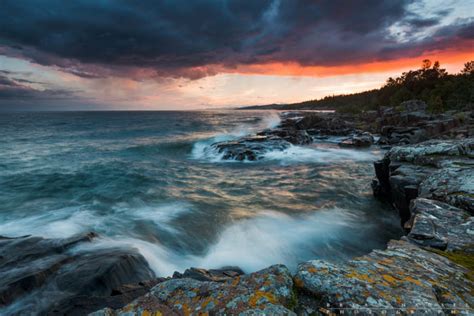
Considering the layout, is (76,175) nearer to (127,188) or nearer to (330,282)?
(127,188)

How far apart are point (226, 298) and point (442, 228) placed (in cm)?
447

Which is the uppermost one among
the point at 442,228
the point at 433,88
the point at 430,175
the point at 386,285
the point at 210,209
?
the point at 433,88

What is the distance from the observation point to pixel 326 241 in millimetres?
8844

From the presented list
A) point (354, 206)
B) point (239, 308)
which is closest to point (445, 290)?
point (239, 308)

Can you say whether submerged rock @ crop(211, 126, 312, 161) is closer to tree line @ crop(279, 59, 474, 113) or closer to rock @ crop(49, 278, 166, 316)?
rock @ crop(49, 278, 166, 316)

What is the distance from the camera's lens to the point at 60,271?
6.15m

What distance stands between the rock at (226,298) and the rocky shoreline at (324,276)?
0.01m

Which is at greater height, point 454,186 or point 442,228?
point 454,186

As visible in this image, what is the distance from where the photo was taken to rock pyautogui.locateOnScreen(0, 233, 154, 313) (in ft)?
17.6

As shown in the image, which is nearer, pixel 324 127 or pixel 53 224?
pixel 53 224

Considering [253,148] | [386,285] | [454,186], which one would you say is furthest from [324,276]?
[253,148]

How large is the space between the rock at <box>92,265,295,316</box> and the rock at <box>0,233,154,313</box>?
350 cm

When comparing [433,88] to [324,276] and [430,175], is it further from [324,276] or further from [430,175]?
[324,276]

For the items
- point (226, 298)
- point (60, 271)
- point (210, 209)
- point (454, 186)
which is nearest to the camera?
point (226, 298)
